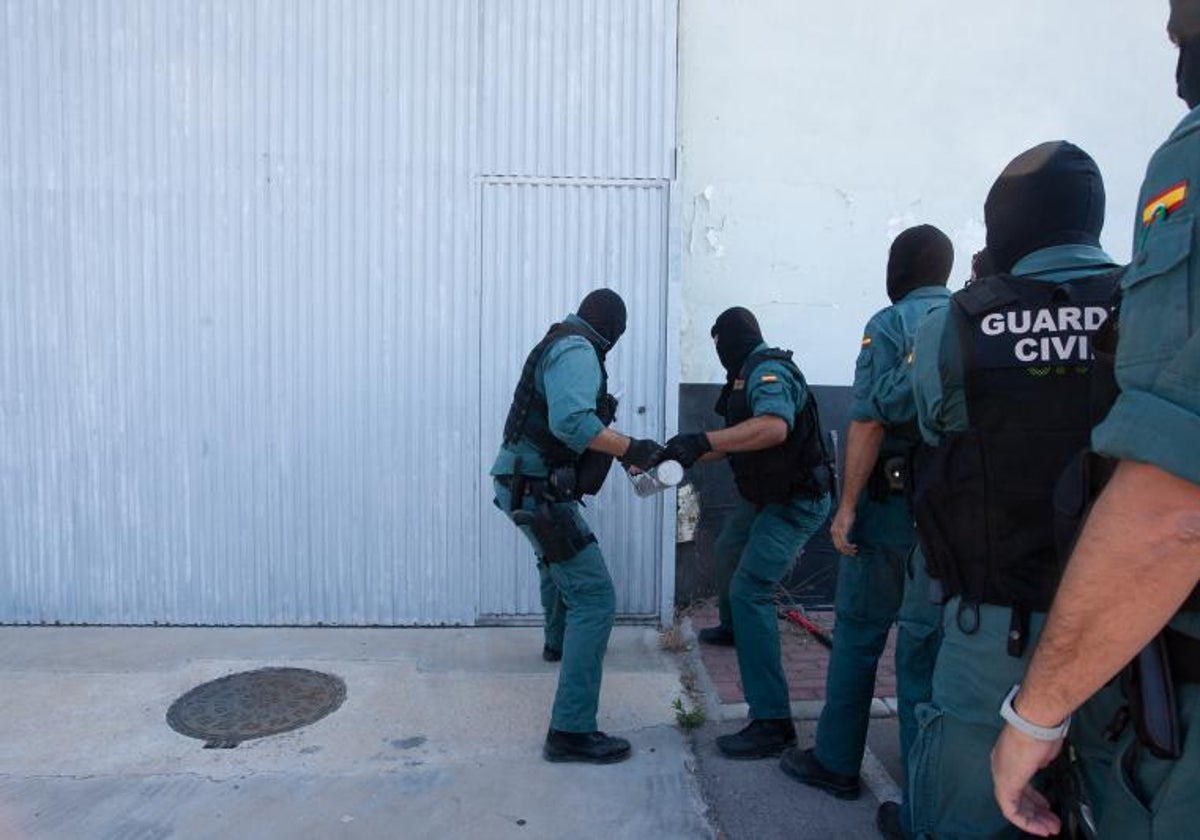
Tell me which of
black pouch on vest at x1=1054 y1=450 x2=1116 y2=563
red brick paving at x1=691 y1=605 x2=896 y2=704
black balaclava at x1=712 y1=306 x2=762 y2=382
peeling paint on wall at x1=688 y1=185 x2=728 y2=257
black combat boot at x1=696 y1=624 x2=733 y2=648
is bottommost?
red brick paving at x1=691 y1=605 x2=896 y2=704

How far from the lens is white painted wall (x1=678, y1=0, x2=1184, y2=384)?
5.11 m

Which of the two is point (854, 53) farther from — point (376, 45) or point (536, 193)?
point (376, 45)

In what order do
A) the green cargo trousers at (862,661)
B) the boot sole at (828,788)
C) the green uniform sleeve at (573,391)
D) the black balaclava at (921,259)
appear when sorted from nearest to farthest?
the green cargo trousers at (862,661) → the black balaclava at (921,259) → the boot sole at (828,788) → the green uniform sleeve at (573,391)

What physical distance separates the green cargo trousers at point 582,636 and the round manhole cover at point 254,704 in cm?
120

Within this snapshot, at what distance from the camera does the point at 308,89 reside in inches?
186

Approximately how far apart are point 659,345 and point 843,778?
251cm

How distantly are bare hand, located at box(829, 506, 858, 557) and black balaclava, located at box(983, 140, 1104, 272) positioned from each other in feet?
3.79

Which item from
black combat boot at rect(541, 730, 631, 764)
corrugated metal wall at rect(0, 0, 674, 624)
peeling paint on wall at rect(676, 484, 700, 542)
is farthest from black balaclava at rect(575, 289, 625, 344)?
peeling paint on wall at rect(676, 484, 700, 542)

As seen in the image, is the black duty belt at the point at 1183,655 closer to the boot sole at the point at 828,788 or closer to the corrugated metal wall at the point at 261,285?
the boot sole at the point at 828,788

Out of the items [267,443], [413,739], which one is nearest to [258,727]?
[413,739]

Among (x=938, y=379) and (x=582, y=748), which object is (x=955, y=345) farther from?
(x=582, y=748)

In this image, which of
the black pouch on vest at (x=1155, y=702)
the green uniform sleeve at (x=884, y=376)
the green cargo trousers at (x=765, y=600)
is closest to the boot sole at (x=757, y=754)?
the green cargo trousers at (x=765, y=600)

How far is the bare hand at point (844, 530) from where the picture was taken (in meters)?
2.91

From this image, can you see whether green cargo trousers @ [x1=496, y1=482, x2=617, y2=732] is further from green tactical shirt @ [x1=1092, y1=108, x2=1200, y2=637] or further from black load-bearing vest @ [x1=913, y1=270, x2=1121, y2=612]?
green tactical shirt @ [x1=1092, y1=108, x2=1200, y2=637]
